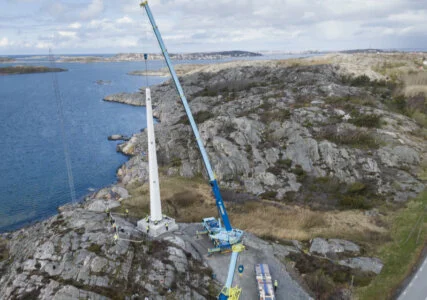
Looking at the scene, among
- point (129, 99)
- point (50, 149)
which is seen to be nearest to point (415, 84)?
point (50, 149)

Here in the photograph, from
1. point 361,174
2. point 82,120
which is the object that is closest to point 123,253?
point 361,174

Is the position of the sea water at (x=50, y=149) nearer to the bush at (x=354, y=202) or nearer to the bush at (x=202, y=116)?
the bush at (x=202, y=116)

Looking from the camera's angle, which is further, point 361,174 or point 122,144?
point 122,144

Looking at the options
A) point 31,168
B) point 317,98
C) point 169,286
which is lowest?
point 31,168

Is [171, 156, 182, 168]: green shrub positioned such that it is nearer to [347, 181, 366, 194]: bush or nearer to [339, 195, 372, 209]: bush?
[339, 195, 372, 209]: bush

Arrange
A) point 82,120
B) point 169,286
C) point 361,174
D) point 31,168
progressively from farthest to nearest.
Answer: point 82,120 < point 31,168 < point 361,174 < point 169,286

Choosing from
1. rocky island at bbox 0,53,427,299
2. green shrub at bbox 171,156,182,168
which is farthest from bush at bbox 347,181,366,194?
green shrub at bbox 171,156,182,168

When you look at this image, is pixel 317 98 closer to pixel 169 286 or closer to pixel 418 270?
pixel 418 270
